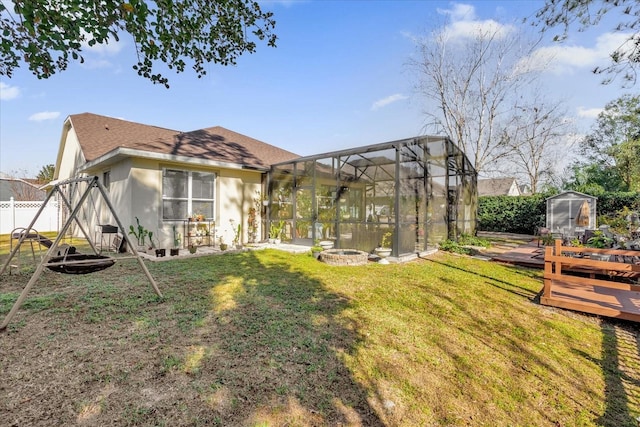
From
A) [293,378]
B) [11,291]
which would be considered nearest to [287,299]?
[293,378]

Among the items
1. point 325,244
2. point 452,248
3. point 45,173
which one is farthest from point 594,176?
point 45,173

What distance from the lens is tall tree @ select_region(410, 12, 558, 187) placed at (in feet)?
58.0

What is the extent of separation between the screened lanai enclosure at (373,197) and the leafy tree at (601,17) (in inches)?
148

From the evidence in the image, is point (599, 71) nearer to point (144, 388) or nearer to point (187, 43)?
point (187, 43)

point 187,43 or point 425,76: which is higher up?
point 425,76

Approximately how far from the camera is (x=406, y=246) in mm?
8344

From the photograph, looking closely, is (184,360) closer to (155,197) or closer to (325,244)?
(325,244)

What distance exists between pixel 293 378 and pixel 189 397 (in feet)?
2.71

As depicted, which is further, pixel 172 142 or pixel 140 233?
pixel 172 142

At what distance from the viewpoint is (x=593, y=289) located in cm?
530

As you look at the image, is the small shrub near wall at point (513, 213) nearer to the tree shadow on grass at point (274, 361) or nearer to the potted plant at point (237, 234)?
the potted plant at point (237, 234)

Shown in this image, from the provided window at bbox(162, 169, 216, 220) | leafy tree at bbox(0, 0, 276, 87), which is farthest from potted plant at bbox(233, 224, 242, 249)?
leafy tree at bbox(0, 0, 276, 87)

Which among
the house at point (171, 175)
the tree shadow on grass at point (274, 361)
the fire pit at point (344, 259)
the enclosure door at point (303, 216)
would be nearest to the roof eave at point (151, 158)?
the house at point (171, 175)

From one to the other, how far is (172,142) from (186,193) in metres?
1.89
